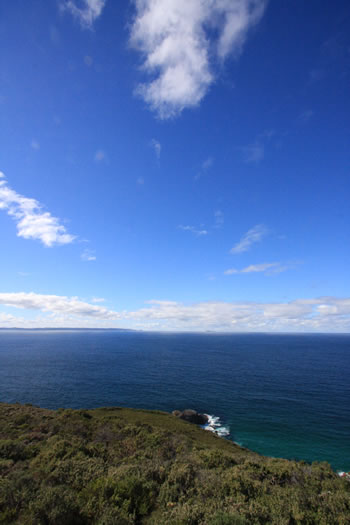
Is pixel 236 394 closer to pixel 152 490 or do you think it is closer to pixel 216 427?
pixel 216 427

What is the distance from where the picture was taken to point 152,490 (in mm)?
12750

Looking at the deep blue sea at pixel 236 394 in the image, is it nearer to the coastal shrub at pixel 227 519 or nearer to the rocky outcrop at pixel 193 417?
the rocky outcrop at pixel 193 417

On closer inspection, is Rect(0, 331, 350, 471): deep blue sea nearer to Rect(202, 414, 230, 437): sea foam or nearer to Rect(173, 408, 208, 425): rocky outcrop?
Rect(202, 414, 230, 437): sea foam

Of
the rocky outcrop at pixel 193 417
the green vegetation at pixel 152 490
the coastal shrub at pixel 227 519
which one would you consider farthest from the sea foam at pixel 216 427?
the coastal shrub at pixel 227 519

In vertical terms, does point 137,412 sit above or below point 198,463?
below

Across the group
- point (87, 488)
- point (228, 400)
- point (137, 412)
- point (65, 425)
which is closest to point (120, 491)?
point (87, 488)

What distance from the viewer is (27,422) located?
29.3 meters

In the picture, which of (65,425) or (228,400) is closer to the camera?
(65,425)

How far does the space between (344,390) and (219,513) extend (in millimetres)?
79764

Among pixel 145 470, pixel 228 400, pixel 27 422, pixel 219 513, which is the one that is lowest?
pixel 228 400

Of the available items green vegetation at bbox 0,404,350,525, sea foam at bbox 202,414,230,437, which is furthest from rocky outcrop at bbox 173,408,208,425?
green vegetation at bbox 0,404,350,525

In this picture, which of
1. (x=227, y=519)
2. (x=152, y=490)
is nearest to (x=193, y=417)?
(x=152, y=490)

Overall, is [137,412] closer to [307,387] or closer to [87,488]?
[87,488]

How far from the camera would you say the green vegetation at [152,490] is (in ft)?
33.4
